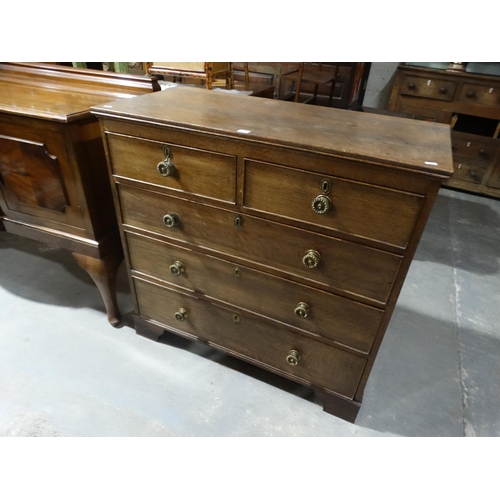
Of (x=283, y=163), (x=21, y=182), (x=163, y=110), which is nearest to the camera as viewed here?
(x=283, y=163)

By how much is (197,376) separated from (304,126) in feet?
3.48

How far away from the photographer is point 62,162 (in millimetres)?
1337

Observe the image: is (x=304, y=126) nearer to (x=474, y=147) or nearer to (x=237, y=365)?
(x=237, y=365)

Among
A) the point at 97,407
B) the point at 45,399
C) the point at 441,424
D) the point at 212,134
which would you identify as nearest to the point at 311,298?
the point at 212,134

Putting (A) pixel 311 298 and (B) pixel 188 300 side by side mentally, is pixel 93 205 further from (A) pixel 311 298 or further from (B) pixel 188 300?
(A) pixel 311 298

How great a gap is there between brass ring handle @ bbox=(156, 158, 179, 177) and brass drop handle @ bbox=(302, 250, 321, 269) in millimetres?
504

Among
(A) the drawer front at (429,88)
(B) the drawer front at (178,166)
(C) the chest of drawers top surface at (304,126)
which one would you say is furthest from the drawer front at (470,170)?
(B) the drawer front at (178,166)

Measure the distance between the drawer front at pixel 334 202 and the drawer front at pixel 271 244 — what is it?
51 millimetres

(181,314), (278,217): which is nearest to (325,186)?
(278,217)

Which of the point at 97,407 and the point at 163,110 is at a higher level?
the point at 163,110

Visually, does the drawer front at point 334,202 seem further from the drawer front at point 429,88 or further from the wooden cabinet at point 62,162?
the drawer front at point 429,88

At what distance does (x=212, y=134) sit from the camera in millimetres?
1031

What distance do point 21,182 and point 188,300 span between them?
0.83 meters

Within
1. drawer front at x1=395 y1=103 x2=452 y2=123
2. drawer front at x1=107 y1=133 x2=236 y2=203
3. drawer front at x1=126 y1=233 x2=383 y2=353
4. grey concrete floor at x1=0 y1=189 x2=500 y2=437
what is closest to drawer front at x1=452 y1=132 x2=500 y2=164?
drawer front at x1=395 y1=103 x2=452 y2=123
